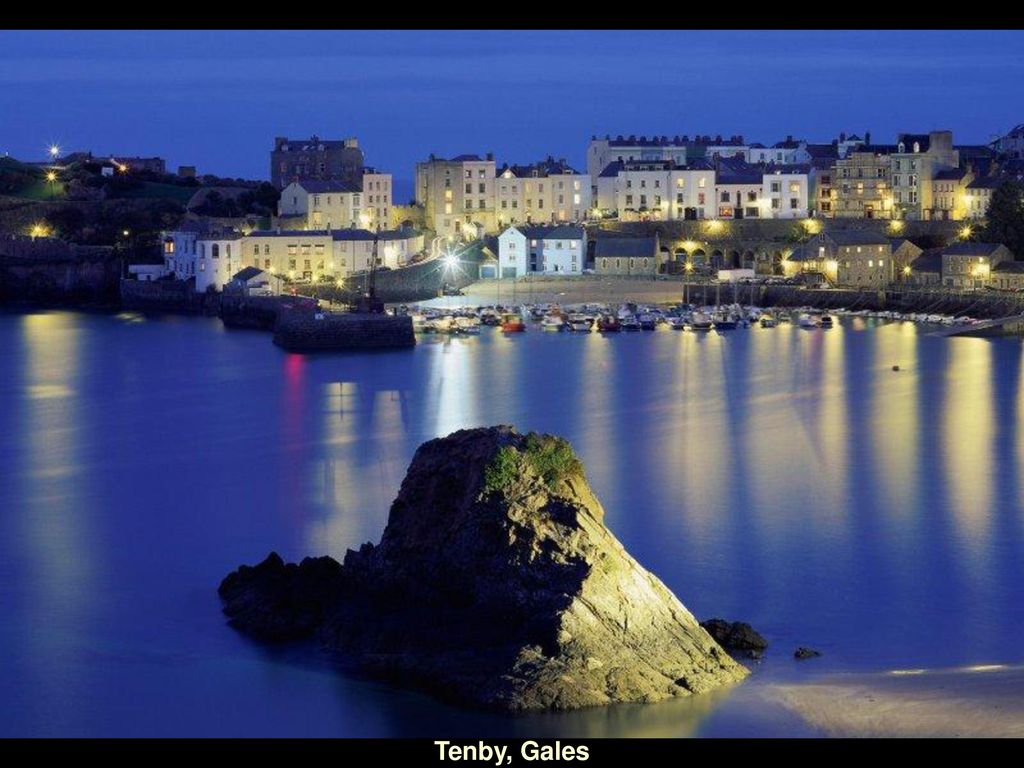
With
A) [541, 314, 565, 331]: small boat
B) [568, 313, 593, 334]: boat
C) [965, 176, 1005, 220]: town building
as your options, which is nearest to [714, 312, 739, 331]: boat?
[568, 313, 593, 334]: boat

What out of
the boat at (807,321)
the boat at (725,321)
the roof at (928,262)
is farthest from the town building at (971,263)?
the boat at (725,321)

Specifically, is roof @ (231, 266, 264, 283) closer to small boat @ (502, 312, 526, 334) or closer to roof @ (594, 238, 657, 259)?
small boat @ (502, 312, 526, 334)

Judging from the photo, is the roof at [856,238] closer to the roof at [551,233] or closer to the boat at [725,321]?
the boat at [725,321]

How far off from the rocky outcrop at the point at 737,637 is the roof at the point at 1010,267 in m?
17.7

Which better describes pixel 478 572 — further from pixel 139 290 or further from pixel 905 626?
pixel 139 290

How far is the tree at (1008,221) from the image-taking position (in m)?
26.5

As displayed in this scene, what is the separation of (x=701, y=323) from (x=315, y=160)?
33.8 ft

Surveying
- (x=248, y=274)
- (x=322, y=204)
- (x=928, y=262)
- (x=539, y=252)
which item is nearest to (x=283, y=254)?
(x=248, y=274)

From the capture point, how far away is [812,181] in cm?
3219

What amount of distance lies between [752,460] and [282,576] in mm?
5694

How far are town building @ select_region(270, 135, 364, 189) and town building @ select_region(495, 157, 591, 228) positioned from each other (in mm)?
2393

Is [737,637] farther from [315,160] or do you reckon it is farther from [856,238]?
[315,160]

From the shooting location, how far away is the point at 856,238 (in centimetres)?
2753

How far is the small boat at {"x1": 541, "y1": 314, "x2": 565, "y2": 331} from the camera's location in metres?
24.3
